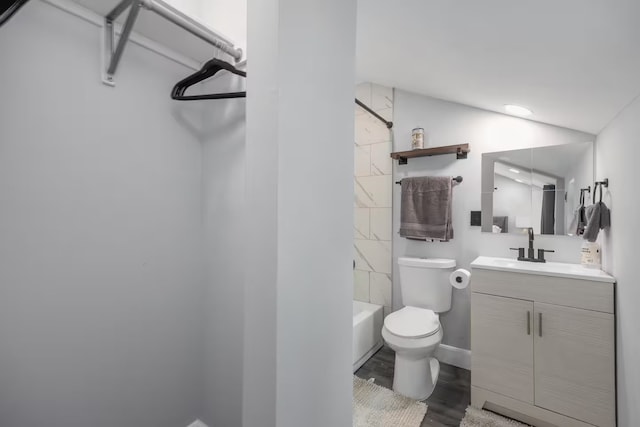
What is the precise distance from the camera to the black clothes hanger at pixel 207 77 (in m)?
1.17

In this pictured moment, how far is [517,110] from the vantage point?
1.89 m

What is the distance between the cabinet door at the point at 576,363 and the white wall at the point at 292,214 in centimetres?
154

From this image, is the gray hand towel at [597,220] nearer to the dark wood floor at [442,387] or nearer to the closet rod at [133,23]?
the dark wood floor at [442,387]

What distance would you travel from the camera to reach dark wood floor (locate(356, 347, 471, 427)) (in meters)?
1.75

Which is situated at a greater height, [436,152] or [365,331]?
[436,152]

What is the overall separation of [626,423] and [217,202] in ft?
7.20

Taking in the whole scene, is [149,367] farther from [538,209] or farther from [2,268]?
[538,209]

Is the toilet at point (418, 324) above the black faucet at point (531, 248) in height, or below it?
below

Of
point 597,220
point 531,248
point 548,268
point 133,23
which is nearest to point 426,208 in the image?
point 531,248

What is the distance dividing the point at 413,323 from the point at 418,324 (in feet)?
0.11

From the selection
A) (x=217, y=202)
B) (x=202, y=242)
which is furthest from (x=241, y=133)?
(x=202, y=242)

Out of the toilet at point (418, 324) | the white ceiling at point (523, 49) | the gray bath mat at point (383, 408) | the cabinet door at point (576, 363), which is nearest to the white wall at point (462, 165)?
the toilet at point (418, 324)

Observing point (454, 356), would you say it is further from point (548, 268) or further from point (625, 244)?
point (625, 244)

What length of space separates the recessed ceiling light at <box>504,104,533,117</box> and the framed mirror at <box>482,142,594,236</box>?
0.30 m
